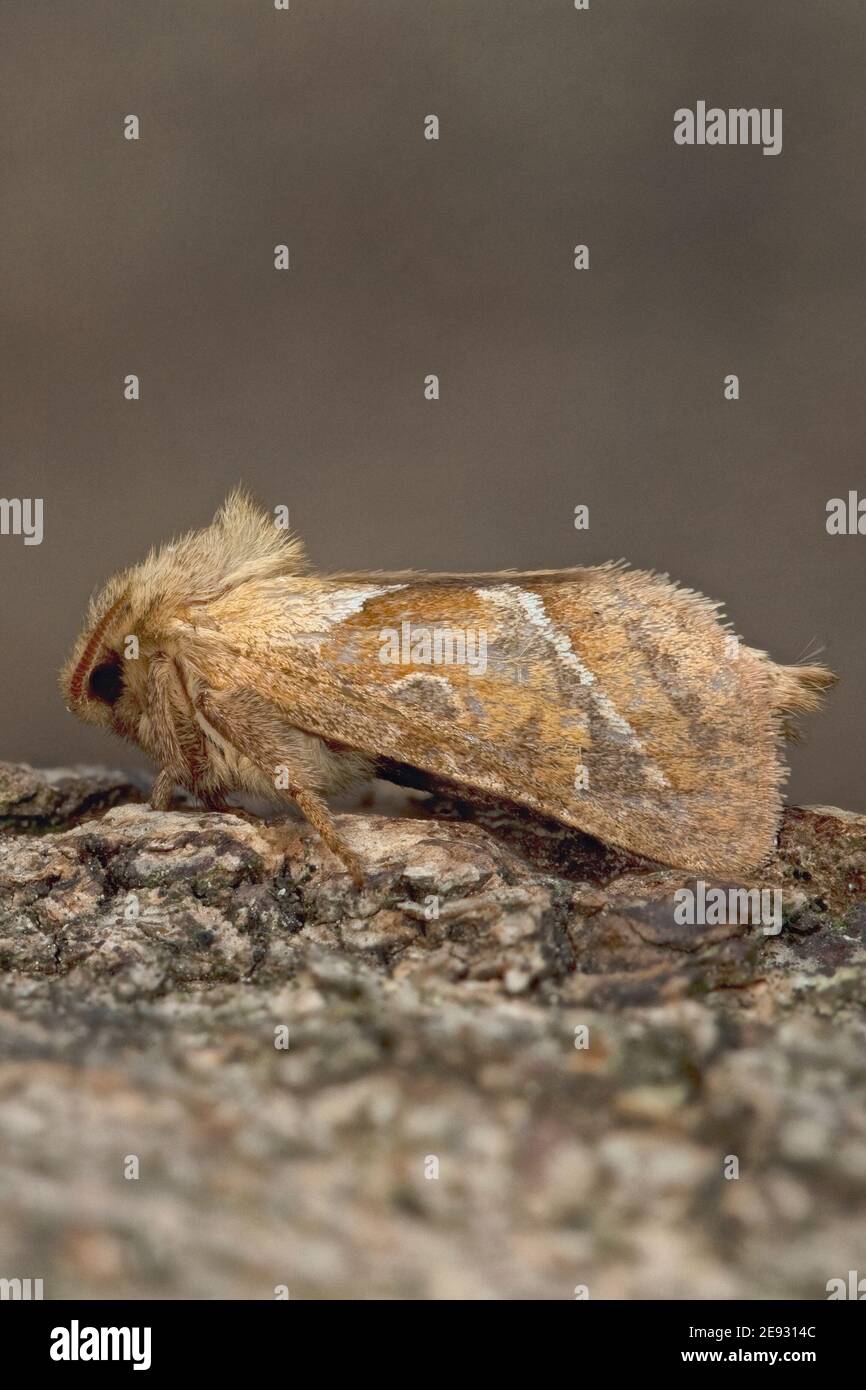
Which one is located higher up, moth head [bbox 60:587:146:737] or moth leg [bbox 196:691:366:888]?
moth head [bbox 60:587:146:737]

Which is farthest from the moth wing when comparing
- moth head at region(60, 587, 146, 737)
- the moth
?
moth head at region(60, 587, 146, 737)

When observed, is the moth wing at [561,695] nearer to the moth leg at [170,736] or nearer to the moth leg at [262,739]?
the moth leg at [262,739]

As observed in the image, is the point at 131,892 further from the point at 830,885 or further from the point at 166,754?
the point at 830,885

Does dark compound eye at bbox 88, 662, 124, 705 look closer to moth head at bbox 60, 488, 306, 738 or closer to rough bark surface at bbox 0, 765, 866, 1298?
moth head at bbox 60, 488, 306, 738

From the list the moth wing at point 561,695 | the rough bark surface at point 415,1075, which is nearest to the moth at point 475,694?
the moth wing at point 561,695

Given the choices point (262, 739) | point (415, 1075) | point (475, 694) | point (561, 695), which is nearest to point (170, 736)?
point (262, 739)

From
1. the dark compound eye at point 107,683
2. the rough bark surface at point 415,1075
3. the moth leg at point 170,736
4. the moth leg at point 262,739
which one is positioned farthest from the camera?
the dark compound eye at point 107,683

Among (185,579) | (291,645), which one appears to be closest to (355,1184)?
(291,645)
